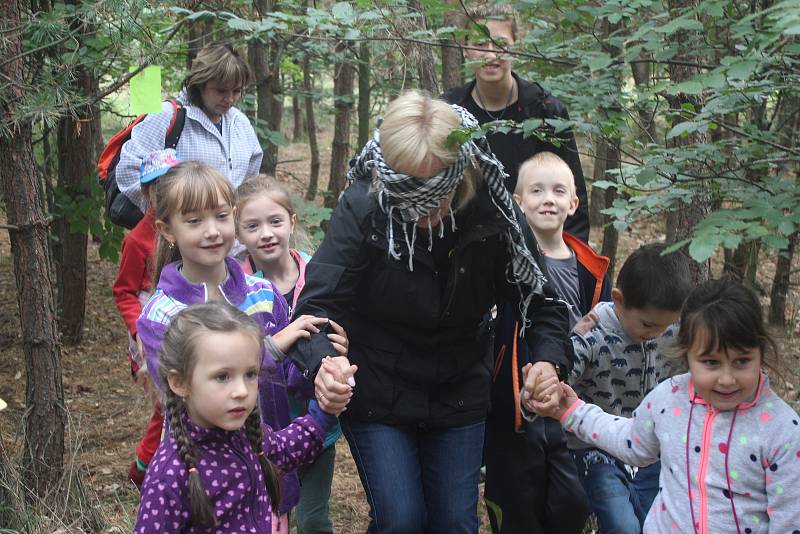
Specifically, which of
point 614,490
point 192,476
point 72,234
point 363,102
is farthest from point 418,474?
point 363,102

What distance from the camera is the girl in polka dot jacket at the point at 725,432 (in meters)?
2.47

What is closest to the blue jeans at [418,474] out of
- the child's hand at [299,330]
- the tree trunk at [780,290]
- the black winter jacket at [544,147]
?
the child's hand at [299,330]

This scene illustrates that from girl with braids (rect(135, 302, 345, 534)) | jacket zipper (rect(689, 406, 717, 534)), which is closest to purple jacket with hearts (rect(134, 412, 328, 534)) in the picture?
girl with braids (rect(135, 302, 345, 534))

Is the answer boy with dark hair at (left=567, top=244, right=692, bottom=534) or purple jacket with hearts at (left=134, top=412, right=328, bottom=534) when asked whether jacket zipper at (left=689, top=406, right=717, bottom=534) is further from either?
purple jacket with hearts at (left=134, top=412, right=328, bottom=534)

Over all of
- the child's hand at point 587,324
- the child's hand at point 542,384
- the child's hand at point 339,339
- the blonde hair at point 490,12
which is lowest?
the child's hand at point 542,384

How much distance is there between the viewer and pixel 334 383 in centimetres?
285

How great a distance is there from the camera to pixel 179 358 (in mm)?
2680

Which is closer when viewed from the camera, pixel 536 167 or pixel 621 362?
pixel 621 362

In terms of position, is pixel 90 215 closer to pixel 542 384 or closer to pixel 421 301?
pixel 421 301

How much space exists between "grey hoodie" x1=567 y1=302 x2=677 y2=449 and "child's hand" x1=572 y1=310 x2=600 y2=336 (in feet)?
0.04

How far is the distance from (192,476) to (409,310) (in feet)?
3.19

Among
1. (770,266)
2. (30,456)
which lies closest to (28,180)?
(30,456)

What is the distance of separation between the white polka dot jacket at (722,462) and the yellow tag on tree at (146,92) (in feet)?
9.36

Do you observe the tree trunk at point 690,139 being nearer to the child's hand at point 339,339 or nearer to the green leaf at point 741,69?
the green leaf at point 741,69
